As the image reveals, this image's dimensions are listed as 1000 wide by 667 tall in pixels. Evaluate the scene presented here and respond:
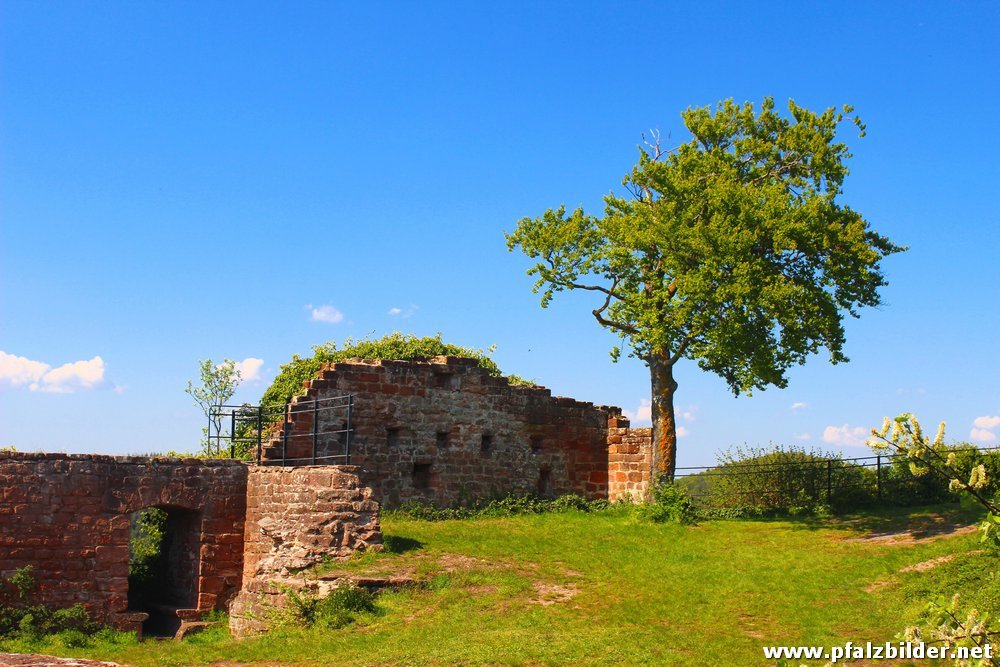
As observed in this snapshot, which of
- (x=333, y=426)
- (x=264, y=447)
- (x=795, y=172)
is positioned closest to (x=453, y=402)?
(x=333, y=426)

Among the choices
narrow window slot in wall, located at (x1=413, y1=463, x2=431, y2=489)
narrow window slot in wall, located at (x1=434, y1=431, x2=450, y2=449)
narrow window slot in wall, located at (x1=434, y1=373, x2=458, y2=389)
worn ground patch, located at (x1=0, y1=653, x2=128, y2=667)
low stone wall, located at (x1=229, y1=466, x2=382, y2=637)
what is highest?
narrow window slot in wall, located at (x1=434, y1=373, x2=458, y2=389)

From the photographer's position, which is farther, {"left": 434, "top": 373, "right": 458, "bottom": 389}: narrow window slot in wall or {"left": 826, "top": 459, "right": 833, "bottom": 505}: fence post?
{"left": 826, "top": 459, "right": 833, "bottom": 505}: fence post

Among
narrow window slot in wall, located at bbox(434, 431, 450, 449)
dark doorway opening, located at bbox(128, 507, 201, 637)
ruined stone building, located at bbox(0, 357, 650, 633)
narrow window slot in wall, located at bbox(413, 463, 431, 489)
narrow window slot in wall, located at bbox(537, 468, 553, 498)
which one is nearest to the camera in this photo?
ruined stone building, located at bbox(0, 357, 650, 633)

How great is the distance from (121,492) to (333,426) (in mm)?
4633

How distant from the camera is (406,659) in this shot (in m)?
11.9

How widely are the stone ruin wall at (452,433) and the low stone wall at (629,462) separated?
0.61 feet

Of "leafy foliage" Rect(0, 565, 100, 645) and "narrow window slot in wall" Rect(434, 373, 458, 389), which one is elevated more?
"narrow window slot in wall" Rect(434, 373, 458, 389)

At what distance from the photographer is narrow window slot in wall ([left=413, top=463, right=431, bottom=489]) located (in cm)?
2227

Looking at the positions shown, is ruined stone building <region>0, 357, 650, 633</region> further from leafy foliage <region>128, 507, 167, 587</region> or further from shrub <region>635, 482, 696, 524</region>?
shrub <region>635, 482, 696, 524</region>

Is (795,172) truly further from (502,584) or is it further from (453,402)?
(502,584)

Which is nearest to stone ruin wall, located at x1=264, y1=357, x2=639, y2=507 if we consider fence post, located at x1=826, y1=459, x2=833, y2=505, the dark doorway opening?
the dark doorway opening

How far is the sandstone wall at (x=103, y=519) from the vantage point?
17.4 metres

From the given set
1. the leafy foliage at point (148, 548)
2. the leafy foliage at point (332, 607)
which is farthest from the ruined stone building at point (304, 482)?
the leafy foliage at point (332, 607)

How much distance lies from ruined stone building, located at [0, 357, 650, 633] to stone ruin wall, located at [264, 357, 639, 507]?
3 cm
